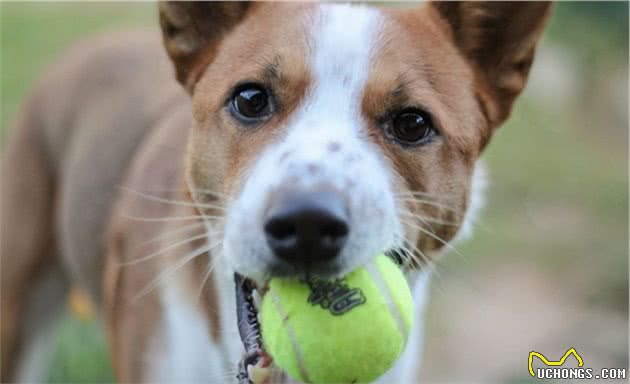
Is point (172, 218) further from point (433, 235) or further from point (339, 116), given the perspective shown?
point (433, 235)

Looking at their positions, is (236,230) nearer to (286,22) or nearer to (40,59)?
(286,22)

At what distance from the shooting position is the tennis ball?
246cm

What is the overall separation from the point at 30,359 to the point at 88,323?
1044 mm

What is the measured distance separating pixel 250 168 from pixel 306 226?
46 centimetres

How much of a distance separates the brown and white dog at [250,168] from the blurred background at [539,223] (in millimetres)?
910

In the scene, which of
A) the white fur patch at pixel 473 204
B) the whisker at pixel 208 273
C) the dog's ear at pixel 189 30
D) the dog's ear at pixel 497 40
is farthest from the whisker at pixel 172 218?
the dog's ear at pixel 497 40

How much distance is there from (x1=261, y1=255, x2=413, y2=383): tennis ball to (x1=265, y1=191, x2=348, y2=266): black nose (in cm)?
12

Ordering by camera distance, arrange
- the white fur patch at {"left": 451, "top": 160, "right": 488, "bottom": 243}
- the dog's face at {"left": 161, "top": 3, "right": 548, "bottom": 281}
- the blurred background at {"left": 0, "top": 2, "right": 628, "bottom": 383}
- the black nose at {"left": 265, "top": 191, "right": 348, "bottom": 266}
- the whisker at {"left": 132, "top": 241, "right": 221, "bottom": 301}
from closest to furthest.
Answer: the black nose at {"left": 265, "top": 191, "right": 348, "bottom": 266} → the dog's face at {"left": 161, "top": 3, "right": 548, "bottom": 281} → the whisker at {"left": 132, "top": 241, "right": 221, "bottom": 301} → the white fur patch at {"left": 451, "top": 160, "right": 488, "bottom": 243} → the blurred background at {"left": 0, "top": 2, "right": 628, "bottom": 383}

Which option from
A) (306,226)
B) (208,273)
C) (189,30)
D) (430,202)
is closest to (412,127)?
(430,202)

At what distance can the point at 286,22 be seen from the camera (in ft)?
10.4

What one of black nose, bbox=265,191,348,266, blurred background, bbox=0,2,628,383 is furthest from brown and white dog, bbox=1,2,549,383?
blurred background, bbox=0,2,628,383

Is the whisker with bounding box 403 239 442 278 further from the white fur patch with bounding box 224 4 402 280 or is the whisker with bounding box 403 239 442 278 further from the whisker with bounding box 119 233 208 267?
the whisker with bounding box 119 233 208 267

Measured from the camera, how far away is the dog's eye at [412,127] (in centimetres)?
299

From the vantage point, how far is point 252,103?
3023 millimetres
